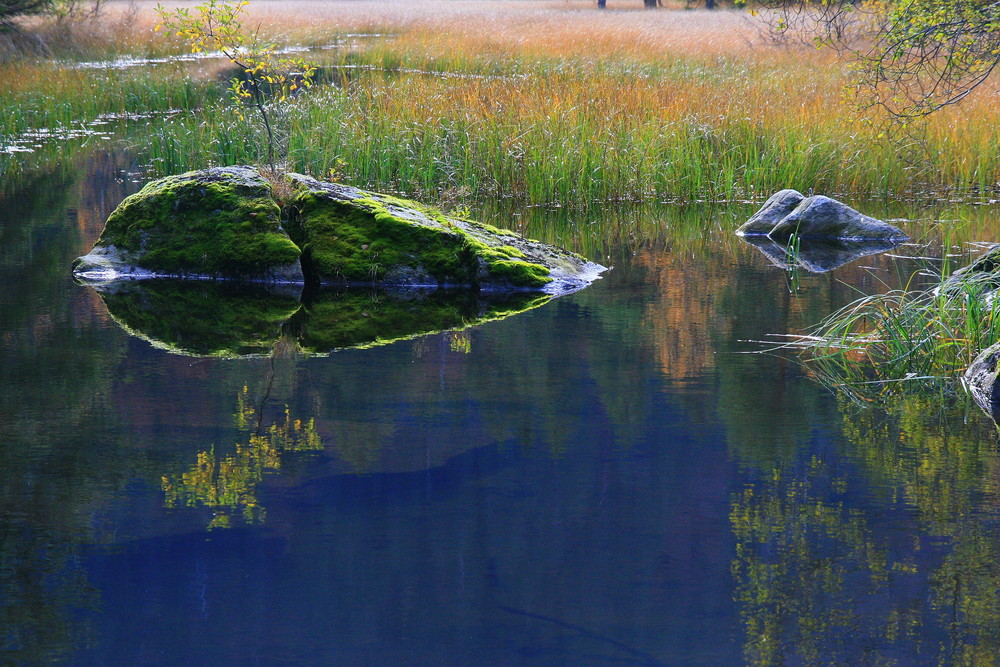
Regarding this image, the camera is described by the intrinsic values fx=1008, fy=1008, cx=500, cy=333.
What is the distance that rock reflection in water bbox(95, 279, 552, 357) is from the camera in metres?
6.03

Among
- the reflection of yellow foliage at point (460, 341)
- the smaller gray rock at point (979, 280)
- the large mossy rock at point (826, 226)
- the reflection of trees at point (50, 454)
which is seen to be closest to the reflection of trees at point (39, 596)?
the reflection of trees at point (50, 454)

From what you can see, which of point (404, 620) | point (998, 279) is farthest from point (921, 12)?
point (404, 620)

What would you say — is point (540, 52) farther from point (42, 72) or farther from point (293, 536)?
point (293, 536)

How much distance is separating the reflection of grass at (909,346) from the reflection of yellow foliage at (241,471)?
9.01 feet

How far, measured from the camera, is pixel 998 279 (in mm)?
6125

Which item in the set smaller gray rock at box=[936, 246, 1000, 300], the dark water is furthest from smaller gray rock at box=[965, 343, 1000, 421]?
smaller gray rock at box=[936, 246, 1000, 300]

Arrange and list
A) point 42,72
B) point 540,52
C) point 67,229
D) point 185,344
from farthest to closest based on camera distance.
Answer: point 540,52 → point 42,72 → point 67,229 → point 185,344

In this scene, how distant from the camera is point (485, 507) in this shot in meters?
3.71

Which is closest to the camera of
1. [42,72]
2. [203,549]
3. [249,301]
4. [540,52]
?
[203,549]

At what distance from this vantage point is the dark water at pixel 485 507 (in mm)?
2916

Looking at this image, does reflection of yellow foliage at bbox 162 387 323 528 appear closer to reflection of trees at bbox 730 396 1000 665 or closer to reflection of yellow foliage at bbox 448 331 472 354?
reflection of yellow foliage at bbox 448 331 472 354

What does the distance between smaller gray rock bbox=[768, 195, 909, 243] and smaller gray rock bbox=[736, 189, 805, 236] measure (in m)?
0.15

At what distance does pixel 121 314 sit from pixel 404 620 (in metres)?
4.40

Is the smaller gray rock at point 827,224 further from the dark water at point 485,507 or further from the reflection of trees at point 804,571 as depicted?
the reflection of trees at point 804,571
